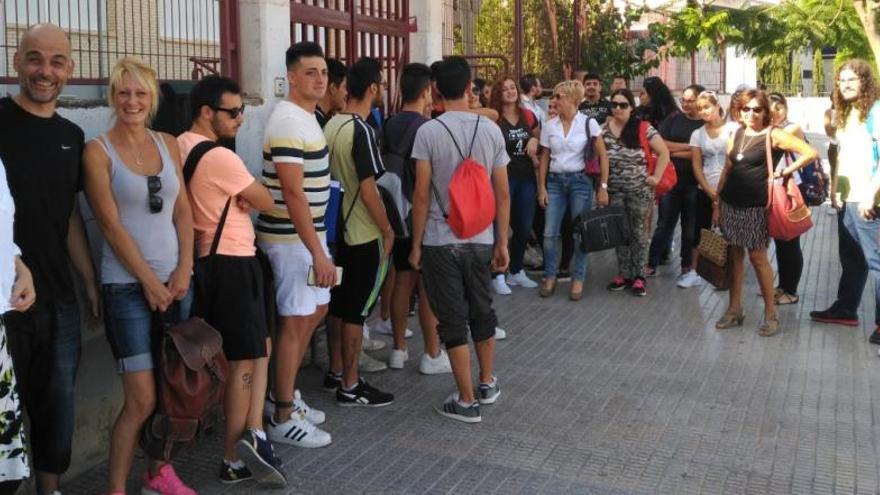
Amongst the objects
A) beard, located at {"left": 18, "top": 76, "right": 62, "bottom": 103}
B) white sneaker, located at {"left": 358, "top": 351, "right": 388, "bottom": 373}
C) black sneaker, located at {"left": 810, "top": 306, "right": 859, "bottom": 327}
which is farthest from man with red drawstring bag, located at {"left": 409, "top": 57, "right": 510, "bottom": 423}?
black sneaker, located at {"left": 810, "top": 306, "right": 859, "bottom": 327}

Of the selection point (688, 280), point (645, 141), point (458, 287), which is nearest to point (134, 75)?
point (458, 287)

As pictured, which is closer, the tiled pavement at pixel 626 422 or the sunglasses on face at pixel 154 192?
the sunglasses on face at pixel 154 192

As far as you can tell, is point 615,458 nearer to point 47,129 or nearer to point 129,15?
point 47,129

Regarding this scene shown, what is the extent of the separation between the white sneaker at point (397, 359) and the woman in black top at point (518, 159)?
8.89 feet

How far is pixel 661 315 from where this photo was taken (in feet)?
26.1

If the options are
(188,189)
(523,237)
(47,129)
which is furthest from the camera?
(523,237)

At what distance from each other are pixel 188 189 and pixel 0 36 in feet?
5.34

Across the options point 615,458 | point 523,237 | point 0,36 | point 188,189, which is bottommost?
point 615,458

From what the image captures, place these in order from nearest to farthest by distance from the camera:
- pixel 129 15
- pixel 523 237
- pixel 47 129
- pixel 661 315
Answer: pixel 47 129, pixel 129 15, pixel 661 315, pixel 523 237

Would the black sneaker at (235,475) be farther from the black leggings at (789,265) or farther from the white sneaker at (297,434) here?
the black leggings at (789,265)

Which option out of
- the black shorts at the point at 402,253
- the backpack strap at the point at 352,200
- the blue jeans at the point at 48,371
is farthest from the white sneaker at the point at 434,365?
the blue jeans at the point at 48,371

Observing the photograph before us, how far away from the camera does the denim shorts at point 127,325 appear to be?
13.1 ft

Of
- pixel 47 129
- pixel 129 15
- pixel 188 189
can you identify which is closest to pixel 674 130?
pixel 129 15

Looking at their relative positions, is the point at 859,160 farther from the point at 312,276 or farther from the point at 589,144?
the point at 312,276
